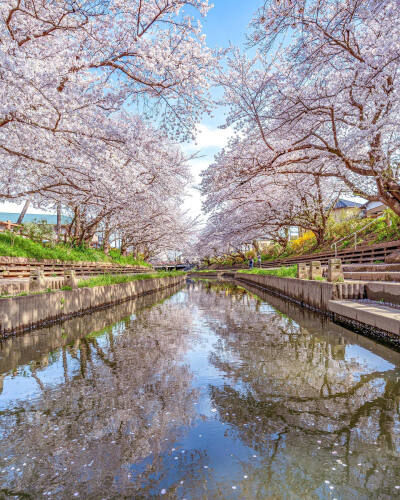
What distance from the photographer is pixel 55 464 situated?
317 centimetres

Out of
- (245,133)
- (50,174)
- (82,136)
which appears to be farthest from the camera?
(50,174)

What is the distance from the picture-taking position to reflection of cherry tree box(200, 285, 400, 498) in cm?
299

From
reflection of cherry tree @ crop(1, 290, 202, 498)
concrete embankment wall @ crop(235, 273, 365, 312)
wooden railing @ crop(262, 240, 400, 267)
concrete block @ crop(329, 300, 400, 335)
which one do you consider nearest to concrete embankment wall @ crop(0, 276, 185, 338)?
reflection of cherry tree @ crop(1, 290, 202, 498)

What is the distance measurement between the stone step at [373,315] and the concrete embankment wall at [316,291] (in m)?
0.65

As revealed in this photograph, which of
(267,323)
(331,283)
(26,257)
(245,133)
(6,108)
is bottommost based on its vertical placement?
(267,323)

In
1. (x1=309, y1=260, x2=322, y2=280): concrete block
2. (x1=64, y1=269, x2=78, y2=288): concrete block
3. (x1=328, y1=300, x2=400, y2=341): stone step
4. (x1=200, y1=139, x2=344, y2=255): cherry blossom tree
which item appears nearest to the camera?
(x1=328, y1=300, x2=400, y2=341): stone step

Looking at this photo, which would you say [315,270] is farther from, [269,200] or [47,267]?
[47,267]

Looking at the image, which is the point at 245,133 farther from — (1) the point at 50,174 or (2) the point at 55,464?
(2) the point at 55,464

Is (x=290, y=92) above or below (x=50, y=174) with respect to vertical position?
above

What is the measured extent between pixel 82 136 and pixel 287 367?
8.30 m

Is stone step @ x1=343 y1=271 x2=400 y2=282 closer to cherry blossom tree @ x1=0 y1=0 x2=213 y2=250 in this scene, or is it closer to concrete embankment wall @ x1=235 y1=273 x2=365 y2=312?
concrete embankment wall @ x1=235 y1=273 x2=365 y2=312

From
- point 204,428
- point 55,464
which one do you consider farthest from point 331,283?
point 55,464

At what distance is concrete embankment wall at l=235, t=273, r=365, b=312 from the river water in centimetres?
349

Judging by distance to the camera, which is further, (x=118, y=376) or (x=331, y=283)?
(x=331, y=283)
